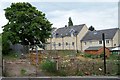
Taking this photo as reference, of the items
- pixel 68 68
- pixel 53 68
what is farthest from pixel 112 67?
pixel 53 68

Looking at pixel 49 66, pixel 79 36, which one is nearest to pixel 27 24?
pixel 79 36

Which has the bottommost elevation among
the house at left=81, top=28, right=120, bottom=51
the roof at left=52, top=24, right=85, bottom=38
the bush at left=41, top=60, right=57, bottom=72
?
the bush at left=41, top=60, right=57, bottom=72

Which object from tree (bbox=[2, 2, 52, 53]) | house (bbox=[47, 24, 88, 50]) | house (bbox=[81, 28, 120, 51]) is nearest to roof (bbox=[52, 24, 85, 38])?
house (bbox=[47, 24, 88, 50])

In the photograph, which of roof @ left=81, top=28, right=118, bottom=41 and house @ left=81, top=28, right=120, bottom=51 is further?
roof @ left=81, top=28, right=118, bottom=41

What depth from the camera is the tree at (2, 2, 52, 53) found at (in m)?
18.4

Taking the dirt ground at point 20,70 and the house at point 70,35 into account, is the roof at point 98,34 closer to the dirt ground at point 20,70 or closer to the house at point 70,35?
the house at point 70,35

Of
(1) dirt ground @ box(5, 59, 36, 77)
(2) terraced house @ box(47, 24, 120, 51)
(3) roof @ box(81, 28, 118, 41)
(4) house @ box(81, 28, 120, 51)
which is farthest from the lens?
(2) terraced house @ box(47, 24, 120, 51)

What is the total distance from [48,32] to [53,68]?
605 inches

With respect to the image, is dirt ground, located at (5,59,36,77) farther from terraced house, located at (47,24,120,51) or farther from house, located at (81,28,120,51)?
terraced house, located at (47,24,120,51)

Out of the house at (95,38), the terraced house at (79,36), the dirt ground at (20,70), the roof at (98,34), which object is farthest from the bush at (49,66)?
the terraced house at (79,36)

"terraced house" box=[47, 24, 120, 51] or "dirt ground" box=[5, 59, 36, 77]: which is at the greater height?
"terraced house" box=[47, 24, 120, 51]

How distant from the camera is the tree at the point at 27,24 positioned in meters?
18.4

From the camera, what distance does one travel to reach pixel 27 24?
63.6ft

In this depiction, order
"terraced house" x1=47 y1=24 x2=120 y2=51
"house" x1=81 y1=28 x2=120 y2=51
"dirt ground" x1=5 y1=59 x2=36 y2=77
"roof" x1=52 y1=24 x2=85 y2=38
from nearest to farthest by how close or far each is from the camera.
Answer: "dirt ground" x1=5 y1=59 x2=36 y2=77 < "house" x1=81 y1=28 x2=120 y2=51 < "terraced house" x1=47 y1=24 x2=120 y2=51 < "roof" x1=52 y1=24 x2=85 y2=38
